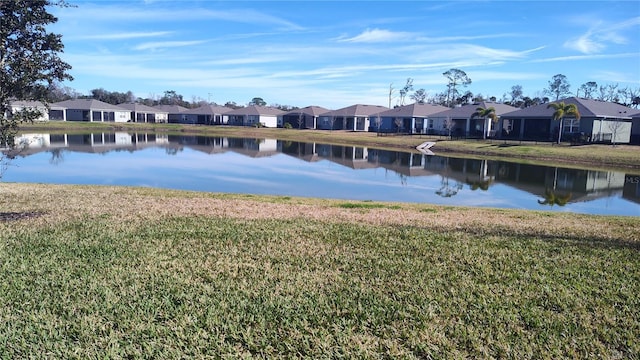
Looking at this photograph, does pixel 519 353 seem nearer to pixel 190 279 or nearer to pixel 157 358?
pixel 157 358

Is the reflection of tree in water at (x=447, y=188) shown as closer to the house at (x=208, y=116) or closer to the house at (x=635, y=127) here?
the house at (x=635, y=127)

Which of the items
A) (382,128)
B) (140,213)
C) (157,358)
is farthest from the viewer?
(382,128)

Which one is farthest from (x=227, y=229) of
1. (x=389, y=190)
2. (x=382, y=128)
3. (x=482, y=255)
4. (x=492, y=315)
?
(x=382, y=128)

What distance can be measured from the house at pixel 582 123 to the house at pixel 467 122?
395cm

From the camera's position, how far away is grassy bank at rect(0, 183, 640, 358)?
4539mm

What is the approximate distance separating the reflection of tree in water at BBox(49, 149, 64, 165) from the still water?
6 cm

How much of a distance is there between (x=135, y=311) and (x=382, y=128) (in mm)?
67727

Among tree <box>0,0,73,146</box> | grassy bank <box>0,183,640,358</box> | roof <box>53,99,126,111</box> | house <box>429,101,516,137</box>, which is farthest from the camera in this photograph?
roof <box>53,99,126,111</box>

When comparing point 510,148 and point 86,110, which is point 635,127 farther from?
point 86,110

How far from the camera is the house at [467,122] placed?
57.1 m

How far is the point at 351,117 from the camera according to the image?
7431 centimetres

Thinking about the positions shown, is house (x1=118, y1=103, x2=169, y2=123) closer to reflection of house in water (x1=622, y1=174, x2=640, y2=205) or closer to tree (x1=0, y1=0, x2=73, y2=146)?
reflection of house in water (x1=622, y1=174, x2=640, y2=205)

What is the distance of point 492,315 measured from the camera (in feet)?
17.1

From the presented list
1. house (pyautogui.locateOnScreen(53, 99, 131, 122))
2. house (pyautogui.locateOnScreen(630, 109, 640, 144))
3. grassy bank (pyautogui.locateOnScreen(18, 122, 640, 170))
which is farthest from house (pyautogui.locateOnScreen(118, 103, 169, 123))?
house (pyautogui.locateOnScreen(630, 109, 640, 144))
